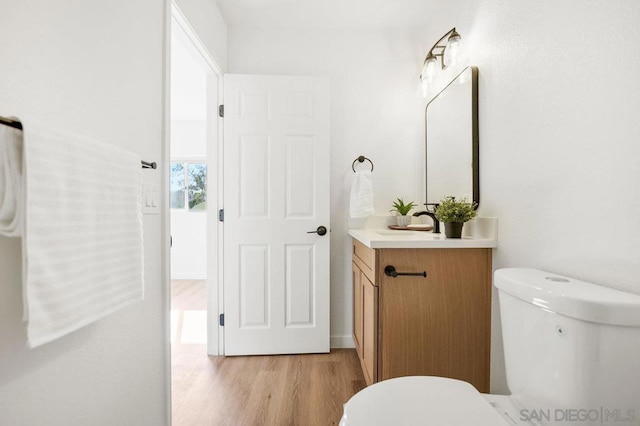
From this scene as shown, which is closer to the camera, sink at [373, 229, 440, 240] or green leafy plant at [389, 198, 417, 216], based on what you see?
sink at [373, 229, 440, 240]

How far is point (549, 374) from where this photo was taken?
2.70 feet

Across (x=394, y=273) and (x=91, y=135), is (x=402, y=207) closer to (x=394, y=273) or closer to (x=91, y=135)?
(x=394, y=273)

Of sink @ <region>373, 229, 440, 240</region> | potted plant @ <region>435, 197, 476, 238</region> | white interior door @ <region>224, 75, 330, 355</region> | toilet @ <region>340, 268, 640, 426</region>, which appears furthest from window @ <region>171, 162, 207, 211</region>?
toilet @ <region>340, 268, 640, 426</region>

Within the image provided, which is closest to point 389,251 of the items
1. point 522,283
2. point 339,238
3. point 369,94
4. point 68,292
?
point 522,283

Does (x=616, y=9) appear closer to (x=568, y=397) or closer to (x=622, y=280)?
(x=622, y=280)

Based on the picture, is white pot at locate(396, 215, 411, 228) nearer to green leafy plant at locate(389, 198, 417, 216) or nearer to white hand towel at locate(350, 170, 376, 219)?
green leafy plant at locate(389, 198, 417, 216)

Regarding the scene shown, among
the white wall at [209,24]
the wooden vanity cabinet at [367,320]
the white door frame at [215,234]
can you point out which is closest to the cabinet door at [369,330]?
the wooden vanity cabinet at [367,320]

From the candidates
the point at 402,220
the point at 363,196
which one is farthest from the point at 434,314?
the point at 363,196

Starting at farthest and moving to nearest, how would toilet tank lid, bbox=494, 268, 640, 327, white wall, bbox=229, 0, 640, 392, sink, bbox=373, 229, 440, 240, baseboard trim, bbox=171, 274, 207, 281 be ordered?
baseboard trim, bbox=171, 274, 207, 281
sink, bbox=373, 229, 440, 240
white wall, bbox=229, 0, 640, 392
toilet tank lid, bbox=494, 268, 640, 327

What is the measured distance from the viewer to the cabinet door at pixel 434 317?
1.44 meters

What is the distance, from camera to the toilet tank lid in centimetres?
71

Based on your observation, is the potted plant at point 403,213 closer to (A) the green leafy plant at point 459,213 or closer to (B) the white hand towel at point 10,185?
(A) the green leafy plant at point 459,213

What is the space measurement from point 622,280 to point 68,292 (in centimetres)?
139

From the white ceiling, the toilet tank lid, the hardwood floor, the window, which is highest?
the white ceiling
